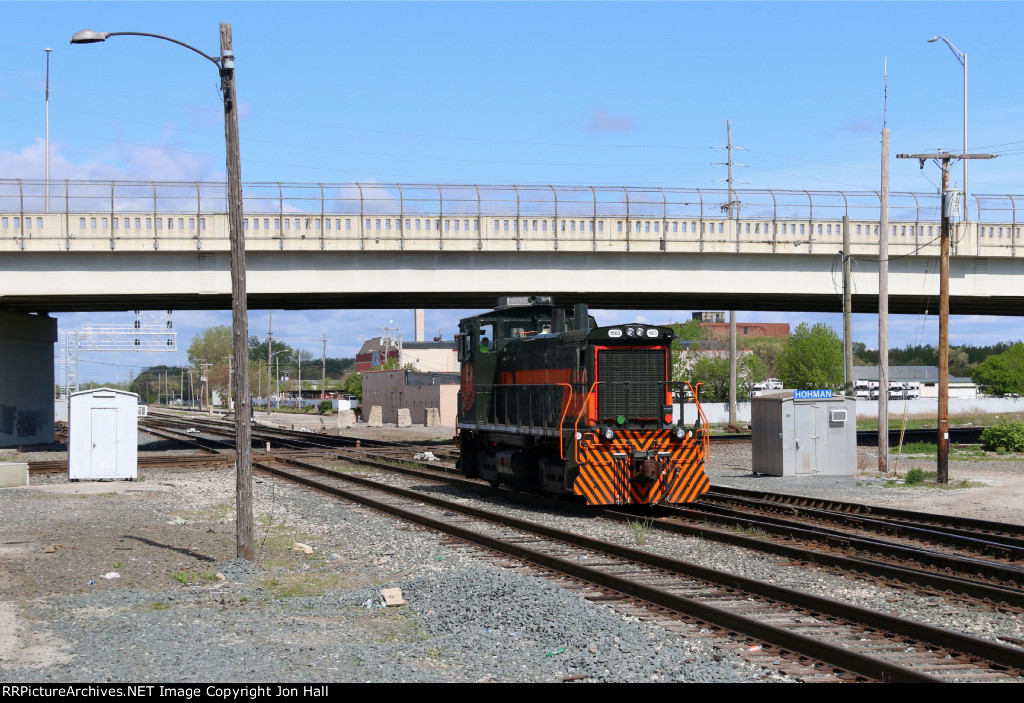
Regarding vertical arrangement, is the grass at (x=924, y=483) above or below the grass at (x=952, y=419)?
above

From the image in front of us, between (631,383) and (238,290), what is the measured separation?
7383mm

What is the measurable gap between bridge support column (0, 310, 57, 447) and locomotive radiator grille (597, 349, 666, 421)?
2988cm

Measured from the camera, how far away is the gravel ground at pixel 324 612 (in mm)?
7258

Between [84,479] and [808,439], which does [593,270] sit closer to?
[808,439]

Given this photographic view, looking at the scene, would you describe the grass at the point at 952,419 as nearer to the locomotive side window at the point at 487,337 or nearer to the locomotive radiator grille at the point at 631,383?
the locomotive side window at the point at 487,337

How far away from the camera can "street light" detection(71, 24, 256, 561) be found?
39.5 ft

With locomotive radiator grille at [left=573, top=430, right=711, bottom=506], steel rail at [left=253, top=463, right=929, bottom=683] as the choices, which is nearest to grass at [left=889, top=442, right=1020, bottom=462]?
locomotive radiator grille at [left=573, top=430, right=711, bottom=506]

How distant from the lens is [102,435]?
2555 centimetres

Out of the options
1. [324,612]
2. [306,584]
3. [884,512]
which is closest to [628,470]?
[884,512]

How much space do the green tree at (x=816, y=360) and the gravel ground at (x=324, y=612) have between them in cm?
5700

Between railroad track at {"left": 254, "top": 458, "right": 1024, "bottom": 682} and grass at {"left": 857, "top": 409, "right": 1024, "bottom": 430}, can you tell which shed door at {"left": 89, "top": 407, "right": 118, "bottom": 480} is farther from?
grass at {"left": 857, "top": 409, "right": 1024, "bottom": 430}

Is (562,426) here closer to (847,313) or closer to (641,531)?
(641,531)

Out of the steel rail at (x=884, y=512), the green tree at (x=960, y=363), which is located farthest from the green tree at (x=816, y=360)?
the green tree at (x=960, y=363)

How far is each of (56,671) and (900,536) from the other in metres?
11.4
